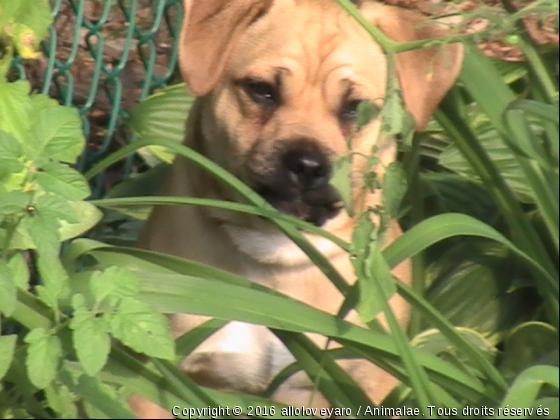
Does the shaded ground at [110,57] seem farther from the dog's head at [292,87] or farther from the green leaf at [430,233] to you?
the green leaf at [430,233]

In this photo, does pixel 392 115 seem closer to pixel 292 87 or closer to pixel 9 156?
pixel 9 156

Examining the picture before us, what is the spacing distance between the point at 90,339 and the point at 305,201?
A: 812 millimetres

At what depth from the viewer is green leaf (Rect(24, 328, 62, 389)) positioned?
1.37 m

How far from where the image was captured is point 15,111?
1.54 m

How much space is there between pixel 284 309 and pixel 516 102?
506mm

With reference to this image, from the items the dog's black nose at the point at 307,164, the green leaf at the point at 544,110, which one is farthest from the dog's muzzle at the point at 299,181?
the green leaf at the point at 544,110

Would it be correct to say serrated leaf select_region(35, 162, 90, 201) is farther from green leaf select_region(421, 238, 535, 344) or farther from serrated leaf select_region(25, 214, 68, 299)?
green leaf select_region(421, 238, 535, 344)

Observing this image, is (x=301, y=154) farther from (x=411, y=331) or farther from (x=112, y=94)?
(x=112, y=94)

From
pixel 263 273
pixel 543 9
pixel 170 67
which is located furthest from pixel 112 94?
pixel 543 9

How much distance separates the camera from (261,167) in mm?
2084

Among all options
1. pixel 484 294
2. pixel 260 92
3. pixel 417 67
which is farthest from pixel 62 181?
pixel 484 294

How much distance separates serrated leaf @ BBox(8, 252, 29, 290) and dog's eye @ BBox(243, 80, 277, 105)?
786 millimetres

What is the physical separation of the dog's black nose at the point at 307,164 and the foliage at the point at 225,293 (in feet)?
0.88

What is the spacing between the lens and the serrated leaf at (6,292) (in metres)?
1.40
